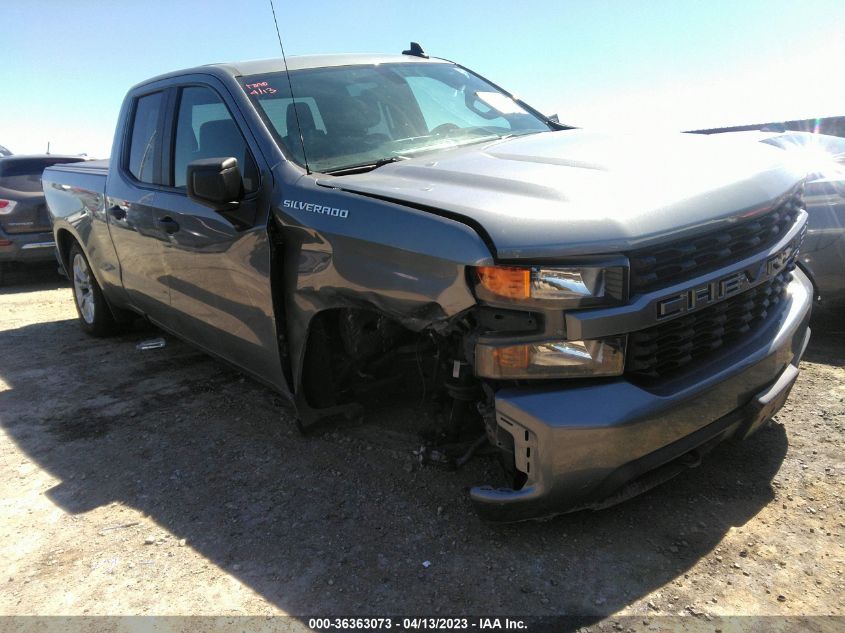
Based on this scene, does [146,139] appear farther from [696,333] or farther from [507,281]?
[696,333]

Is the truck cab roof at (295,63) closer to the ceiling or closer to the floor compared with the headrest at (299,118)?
closer to the ceiling

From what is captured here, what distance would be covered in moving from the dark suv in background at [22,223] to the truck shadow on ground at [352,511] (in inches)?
204

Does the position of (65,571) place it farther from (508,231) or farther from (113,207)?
(113,207)

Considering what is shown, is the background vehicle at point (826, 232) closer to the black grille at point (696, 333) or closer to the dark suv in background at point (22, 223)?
the black grille at point (696, 333)

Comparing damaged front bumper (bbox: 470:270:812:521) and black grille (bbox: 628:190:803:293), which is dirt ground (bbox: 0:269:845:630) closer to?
damaged front bumper (bbox: 470:270:812:521)

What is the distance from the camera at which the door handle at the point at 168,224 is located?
149 inches

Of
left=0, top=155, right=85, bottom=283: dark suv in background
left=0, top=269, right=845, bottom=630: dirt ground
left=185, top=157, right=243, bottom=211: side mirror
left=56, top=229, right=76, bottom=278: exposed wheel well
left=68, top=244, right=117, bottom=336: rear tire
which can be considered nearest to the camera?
left=0, top=269, right=845, bottom=630: dirt ground

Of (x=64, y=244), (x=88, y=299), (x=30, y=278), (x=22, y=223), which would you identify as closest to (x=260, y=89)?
(x=88, y=299)

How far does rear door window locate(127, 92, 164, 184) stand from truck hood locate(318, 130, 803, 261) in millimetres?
1893

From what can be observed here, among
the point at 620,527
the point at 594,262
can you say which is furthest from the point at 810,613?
the point at 594,262

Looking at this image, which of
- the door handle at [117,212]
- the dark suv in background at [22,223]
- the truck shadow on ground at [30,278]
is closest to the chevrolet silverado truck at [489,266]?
the door handle at [117,212]

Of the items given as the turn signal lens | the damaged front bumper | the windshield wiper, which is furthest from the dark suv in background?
the damaged front bumper

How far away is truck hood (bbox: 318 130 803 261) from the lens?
2148 mm

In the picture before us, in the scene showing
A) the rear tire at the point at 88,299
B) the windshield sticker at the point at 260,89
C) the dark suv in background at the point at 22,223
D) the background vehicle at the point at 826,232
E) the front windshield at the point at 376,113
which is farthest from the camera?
the dark suv in background at the point at 22,223
